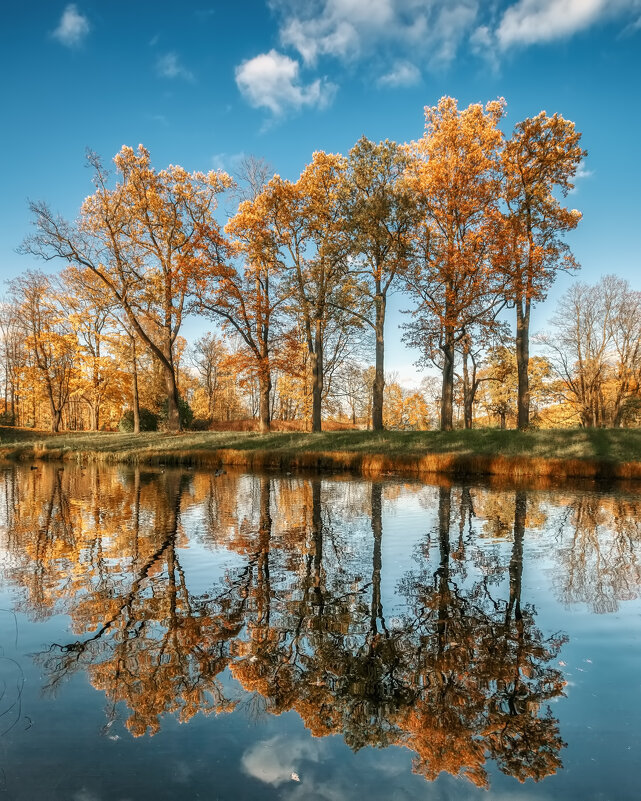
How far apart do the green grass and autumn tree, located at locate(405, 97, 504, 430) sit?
4110mm

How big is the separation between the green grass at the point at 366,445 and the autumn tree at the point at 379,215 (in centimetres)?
430

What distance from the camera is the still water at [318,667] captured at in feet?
9.64

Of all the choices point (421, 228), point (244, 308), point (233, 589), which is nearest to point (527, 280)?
point (421, 228)

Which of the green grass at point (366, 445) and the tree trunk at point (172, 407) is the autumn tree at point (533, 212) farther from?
the tree trunk at point (172, 407)

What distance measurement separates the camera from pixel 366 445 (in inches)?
898

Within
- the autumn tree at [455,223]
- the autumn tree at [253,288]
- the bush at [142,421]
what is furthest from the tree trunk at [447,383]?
the bush at [142,421]

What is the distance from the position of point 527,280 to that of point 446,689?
24005mm

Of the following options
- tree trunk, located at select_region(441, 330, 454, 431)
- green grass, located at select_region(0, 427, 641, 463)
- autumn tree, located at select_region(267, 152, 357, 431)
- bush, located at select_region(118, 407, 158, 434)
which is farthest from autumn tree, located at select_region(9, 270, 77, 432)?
tree trunk, located at select_region(441, 330, 454, 431)

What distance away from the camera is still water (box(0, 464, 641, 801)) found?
9.64 ft

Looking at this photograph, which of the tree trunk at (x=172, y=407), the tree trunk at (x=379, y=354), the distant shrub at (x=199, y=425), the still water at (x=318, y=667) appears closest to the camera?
the still water at (x=318, y=667)

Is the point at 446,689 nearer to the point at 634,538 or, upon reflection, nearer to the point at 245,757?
the point at 245,757

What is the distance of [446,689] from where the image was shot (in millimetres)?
3734

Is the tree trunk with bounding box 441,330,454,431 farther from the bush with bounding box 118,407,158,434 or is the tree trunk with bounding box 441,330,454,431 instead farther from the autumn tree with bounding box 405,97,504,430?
the bush with bounding box 118,407,158,434

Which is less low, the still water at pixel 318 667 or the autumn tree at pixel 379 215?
the autumn tree at pixel 379 215
